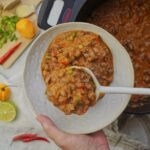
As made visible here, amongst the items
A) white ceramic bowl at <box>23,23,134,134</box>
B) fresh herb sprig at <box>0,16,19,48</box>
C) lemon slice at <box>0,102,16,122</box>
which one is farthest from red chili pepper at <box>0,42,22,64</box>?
white ceramic bowl at <box>23,23,134,134</box>

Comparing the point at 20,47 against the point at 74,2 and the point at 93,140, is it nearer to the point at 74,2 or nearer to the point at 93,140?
the point at 74,2

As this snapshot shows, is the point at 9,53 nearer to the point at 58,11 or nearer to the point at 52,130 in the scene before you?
the point at 58,11

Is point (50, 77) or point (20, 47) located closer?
point (50, 77)

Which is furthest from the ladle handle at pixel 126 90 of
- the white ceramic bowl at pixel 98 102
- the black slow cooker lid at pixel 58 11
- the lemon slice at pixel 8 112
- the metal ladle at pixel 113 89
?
the lemon slice at pixel 8 112

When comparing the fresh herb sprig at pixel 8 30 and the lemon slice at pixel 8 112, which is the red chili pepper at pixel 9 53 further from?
the lemon slice at pixel 8 112

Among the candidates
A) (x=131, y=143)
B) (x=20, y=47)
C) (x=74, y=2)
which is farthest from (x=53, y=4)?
(x=131, y=143)

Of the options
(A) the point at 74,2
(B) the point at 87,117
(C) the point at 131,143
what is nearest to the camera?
(B) the point at 87,117

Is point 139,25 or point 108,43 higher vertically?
point 108,43
